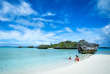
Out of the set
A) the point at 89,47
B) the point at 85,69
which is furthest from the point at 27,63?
the point at 89,47

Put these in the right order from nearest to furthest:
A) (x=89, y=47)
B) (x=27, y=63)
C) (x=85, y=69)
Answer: (x=85, y=69) → (x=27, y=63) → (x=89, y=47)

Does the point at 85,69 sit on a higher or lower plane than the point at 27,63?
higher

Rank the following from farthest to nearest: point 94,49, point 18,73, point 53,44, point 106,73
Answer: point 53,44 < point 94,49 < point 18,73 < point 106,73

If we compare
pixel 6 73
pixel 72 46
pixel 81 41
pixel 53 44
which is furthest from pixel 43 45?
pixel 6 73

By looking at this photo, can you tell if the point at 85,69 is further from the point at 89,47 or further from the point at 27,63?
the point at 89,47

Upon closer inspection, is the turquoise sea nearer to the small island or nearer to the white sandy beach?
the white sandy beach

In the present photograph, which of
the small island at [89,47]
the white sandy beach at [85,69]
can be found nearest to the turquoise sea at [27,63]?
the white sandy beach at [85,69]

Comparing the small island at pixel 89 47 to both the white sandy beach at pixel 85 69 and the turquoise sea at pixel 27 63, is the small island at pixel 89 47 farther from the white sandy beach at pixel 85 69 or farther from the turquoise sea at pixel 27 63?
the white sandy beach at pixel 85 69

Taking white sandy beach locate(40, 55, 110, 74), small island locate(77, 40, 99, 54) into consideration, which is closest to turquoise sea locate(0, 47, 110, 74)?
white sandy beach locate(40, 55, 110, 74)

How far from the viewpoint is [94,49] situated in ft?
125

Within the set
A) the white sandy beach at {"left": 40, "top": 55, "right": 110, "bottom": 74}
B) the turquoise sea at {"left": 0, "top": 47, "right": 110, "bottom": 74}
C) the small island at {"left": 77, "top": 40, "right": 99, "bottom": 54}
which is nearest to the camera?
the white sandy beach at {"left": 40, "top": 55, "right": 110, "bottom": 74}

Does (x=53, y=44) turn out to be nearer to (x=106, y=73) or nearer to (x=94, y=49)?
(x=94, y=49)

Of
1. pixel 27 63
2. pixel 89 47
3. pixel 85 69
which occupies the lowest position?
pixel 27 63

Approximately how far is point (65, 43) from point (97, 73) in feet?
414
